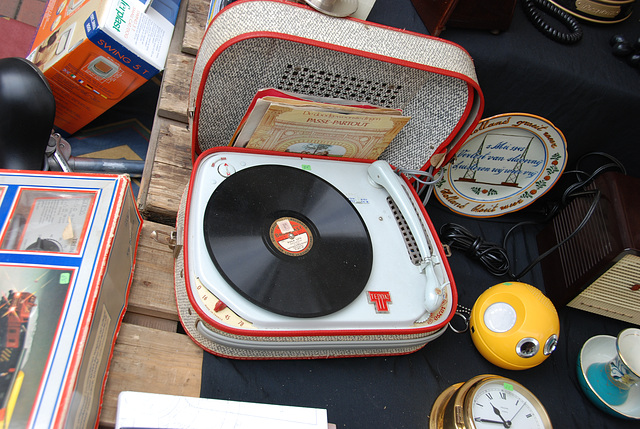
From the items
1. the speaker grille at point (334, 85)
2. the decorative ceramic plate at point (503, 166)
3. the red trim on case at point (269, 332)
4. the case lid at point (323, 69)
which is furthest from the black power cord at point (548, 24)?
the red trim on case at point (269, 332)

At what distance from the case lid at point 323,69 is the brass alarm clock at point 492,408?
1.46ft

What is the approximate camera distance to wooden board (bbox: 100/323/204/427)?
2.30ft

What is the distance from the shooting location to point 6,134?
2.43 feet

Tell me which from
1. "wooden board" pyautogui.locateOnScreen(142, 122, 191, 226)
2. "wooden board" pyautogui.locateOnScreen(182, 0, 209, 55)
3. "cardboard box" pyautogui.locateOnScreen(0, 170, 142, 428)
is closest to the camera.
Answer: "cardboard box" pyautogui.locateOnScreen(0, 170, 142, 428)

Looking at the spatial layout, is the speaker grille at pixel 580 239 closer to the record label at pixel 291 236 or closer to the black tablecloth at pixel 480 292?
the black tablecloth at pixel 480 292

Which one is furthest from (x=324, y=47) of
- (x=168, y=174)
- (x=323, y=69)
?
(x=168, y=174)

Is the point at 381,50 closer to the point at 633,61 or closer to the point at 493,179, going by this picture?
the point at 493,179

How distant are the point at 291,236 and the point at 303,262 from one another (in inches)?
2.0

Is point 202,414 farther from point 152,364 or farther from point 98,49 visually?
point 98,49

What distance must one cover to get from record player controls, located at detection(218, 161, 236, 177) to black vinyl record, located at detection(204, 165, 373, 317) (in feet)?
0.04

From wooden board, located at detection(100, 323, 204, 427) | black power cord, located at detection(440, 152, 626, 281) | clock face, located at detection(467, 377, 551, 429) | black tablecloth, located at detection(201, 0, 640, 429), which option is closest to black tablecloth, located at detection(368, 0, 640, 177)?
black tablecloth, located at detection(201, 0, 640, 429)

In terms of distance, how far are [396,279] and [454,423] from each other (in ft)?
0.79

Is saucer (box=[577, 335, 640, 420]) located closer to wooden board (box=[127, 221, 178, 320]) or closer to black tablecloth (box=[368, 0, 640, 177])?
black tablecloth (box=[368, 0, 640, 177])

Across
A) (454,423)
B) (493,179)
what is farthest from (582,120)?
(454,423)
